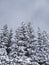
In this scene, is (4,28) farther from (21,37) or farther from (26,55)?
(26,55)

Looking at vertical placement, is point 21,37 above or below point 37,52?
above

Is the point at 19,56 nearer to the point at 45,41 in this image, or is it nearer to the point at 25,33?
the point at 25,33

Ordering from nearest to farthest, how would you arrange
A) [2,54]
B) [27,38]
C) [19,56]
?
[2,54] < [19,56] < [27,38]

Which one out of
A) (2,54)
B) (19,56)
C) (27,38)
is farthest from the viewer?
(27,38)

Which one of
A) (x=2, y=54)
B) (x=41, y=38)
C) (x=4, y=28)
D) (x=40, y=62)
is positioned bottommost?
(x=40, y=62)

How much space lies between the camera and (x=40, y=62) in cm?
3002

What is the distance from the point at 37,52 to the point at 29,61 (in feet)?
10.7

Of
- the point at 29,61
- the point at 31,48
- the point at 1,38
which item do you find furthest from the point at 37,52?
the point at 1,38

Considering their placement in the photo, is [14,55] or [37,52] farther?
[37,52]

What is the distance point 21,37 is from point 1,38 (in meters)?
3.35

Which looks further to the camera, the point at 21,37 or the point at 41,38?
the point at 41,38

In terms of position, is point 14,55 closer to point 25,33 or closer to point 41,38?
point 25,33

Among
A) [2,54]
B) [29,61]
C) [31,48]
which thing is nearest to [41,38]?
[31,48]

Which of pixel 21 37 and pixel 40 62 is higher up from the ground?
pixel 21 37
